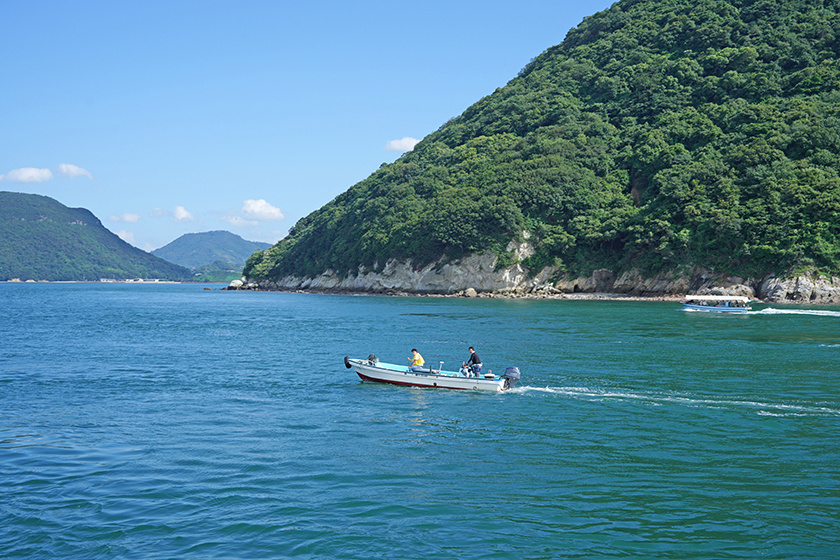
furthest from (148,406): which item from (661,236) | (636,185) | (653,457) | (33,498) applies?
(636,185)

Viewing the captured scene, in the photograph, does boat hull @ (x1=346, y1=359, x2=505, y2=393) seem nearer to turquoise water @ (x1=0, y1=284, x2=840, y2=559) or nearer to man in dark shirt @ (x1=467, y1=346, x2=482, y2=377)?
man in dark shirt @ (x1=467, y1=346, x2=482, y2=377)

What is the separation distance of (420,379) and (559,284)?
83.5 meters

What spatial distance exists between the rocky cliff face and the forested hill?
5.83 ft

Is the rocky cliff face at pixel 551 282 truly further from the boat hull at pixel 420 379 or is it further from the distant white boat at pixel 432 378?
the boat hull at pixel 420 379

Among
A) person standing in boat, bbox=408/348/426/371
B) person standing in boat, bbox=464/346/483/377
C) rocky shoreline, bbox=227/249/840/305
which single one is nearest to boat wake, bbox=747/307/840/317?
rocky shoreline, bbox=227/249/840/305

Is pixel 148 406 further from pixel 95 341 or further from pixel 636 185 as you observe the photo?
pixel 636 185

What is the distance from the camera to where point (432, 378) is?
94.1ft

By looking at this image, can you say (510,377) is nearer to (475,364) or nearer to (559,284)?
(475,364)

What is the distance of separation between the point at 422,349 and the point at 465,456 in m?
24.7

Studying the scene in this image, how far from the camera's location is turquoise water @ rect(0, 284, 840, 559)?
40.3 feet

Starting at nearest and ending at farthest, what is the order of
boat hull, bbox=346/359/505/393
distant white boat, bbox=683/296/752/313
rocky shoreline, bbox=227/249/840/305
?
boat hull, bbox=346/359/505/393, distant white boat, bbox=683/296/752/313, rocky shoreline, bbox=227/249/840/305

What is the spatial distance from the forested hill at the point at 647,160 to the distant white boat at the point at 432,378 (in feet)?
228

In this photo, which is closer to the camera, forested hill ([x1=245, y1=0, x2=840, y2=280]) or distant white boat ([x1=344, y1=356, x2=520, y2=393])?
distant white boat ([x1=344, y1=356, x2=520, y2=393])

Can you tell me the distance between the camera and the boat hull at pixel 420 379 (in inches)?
1099
